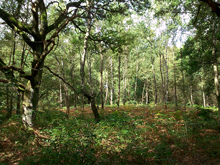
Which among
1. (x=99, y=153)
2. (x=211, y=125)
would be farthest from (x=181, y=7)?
(x=99, y=153)

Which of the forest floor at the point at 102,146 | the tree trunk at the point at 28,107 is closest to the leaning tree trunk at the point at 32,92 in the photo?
the tree trunk at the point at 28,107

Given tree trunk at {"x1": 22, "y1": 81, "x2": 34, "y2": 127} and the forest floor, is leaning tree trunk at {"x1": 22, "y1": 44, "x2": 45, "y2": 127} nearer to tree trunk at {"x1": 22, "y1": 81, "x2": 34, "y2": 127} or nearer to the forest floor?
tree trunk at {"x1": 22, "y1": 81, "x2": 34, "y2": 127}

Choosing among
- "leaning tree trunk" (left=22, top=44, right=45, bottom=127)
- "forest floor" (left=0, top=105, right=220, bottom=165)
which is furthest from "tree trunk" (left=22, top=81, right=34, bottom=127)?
"forest floor" (left=0, top=105, right=220, bottom=165)

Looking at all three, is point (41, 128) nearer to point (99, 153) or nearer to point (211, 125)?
point (99, 153)

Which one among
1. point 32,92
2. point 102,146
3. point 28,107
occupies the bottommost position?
point 102,146

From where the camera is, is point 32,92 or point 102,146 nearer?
point 102,146

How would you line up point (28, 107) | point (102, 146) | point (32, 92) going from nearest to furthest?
1. point (102, 146)
2. point (28, 107)
3. point (32, 92)

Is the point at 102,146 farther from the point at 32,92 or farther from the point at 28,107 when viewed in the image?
the point at 32,92

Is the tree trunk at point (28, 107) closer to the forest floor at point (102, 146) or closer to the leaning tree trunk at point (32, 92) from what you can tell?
the leaning tree trunk at point (32, 92)

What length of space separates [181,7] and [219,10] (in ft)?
21.2

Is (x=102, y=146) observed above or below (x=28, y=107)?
below

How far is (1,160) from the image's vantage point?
404 cm

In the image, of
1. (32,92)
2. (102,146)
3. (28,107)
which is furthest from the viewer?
(32,92)

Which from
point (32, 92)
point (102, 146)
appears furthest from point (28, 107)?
point (102, 146)
